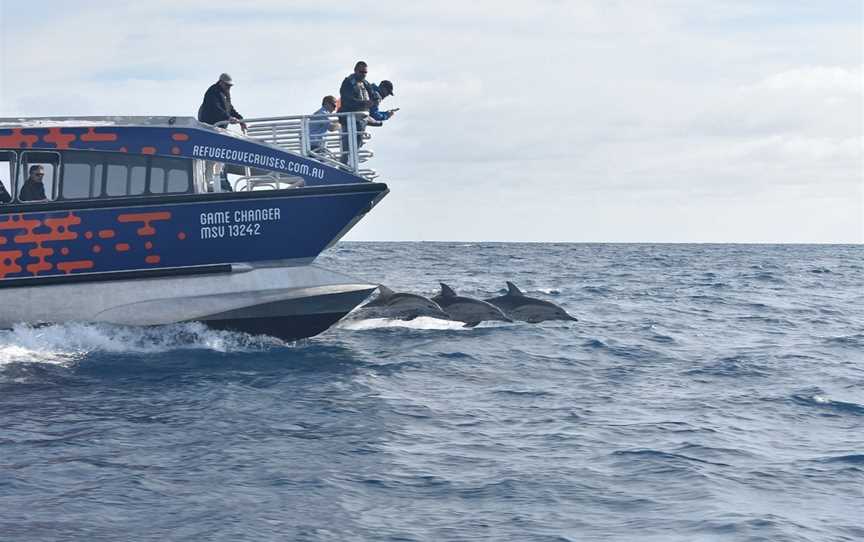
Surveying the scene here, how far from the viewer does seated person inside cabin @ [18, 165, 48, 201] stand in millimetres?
16062

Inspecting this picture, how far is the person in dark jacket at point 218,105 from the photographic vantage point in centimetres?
1738

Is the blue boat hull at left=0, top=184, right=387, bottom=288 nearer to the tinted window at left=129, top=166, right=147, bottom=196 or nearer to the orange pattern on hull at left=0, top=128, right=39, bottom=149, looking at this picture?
the tinted window at left=129, top=166, right=147, bottom=196

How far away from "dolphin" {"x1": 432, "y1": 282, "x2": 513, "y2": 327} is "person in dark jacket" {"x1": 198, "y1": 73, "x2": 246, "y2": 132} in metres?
6.27

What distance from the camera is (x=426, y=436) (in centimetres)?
1175

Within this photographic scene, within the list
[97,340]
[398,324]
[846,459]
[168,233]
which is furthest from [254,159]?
[846,459]

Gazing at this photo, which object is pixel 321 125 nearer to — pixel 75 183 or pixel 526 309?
pixel 75 183

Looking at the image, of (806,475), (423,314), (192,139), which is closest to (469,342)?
(423,314)

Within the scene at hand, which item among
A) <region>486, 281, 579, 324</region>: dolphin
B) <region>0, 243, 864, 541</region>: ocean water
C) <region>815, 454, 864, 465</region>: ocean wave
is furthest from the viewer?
<region>486, 281, 579, 324</region>: dolphin

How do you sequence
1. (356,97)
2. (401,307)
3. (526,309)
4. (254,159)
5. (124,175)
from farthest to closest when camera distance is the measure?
1. (526,309)
2. (401,307)
3. (356,97)
4. (254,159)
5. (124,175)

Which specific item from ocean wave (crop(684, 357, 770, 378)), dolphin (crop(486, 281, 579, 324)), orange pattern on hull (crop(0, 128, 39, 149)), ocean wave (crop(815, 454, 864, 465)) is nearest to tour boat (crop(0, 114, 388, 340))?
orange pattern on hull (crop(0, 128, 39, 149))

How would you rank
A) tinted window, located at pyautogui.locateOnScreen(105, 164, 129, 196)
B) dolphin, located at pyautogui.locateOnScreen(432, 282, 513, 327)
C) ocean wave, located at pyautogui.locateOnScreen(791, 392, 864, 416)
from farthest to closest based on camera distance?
1. dolphin, located at pyautogui.locateOnScreen(432, 282, 513, 327)
2. tinted window, located at pyautogui.locateOnScreen(105, 164, 129, 196)
3. ocean wave, located at pyautogui.locateOnScreen(791, 392, 864, 416)

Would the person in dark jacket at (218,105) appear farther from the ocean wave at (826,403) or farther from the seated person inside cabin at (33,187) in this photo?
the ocean wave at (826,403)

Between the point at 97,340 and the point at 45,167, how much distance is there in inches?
111

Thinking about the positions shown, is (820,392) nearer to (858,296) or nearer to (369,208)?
(369,208)
